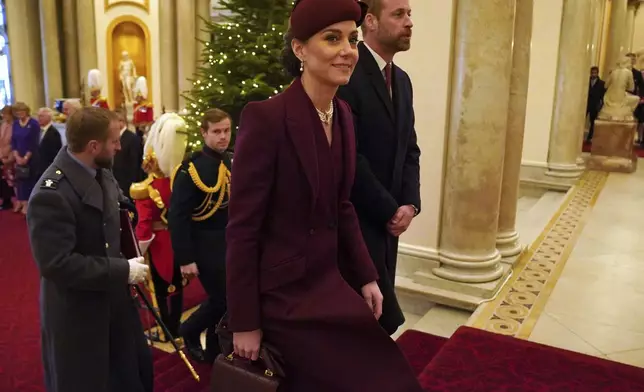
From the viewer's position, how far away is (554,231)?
6434 mm

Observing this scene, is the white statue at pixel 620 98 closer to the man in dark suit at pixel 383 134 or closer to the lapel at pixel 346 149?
the man in dark suit at pixel 383 134

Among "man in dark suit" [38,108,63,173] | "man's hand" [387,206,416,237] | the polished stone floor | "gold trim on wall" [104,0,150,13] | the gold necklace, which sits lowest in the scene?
the polished stone floor

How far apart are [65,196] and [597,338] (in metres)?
3.21

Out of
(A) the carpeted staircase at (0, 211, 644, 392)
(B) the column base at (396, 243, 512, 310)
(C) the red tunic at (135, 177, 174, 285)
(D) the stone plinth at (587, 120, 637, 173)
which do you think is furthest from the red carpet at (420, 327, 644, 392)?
(D) the stone plinth at (587, 120, 637, 173)

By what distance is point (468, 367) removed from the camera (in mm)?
3252

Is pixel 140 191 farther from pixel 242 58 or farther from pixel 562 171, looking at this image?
pixel 562 171

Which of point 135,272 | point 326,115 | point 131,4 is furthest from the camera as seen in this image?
point 131,4

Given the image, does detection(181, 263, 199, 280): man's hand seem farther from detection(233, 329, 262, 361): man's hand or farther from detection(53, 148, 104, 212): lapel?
detection(233, 329, 262, 361): man's hand

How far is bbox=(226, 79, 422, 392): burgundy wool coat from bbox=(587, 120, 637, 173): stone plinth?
1043cm

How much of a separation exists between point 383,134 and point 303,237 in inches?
35.3

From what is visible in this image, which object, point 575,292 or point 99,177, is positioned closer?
point 99,177

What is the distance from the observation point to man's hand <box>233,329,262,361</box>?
167 cm

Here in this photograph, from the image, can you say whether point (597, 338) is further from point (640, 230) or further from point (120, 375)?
point (640, 230)

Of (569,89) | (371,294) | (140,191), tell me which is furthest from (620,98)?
(371,294)
